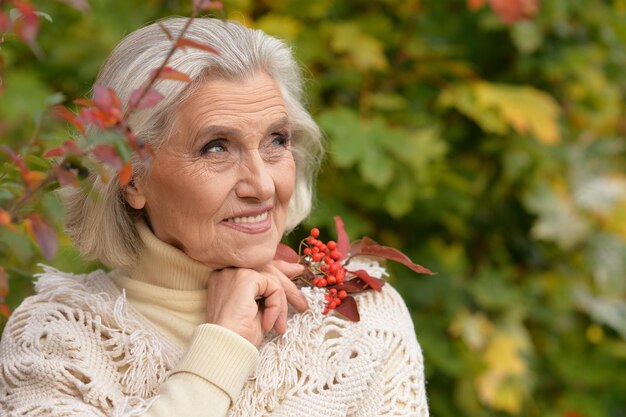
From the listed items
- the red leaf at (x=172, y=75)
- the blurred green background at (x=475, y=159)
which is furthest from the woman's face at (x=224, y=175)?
the blurred green background at (x=475, y=159)

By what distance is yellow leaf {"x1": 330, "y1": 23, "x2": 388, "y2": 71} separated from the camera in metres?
3.48

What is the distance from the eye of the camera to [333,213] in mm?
3430

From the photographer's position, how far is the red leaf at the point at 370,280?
6.68 ft

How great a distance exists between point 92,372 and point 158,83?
1.89 feet

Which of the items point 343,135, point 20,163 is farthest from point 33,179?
point 343,135

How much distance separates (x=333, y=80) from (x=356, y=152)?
40 cm

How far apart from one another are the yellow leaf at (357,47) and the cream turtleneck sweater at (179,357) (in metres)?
1.59

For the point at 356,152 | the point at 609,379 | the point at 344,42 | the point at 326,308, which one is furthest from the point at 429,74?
the point at 326,308

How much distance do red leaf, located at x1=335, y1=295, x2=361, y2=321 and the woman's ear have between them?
46 cm

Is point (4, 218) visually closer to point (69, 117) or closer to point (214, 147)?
point (69, 117)

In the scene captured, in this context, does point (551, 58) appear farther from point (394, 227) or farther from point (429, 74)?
point (394, 227)

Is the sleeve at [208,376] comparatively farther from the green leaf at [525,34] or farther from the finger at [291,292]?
the green leaf at [525,34]

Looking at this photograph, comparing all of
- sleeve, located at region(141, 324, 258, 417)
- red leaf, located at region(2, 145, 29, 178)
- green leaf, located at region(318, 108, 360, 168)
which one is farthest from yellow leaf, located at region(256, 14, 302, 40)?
red leaf, located at region(2, 145, 29, 178)

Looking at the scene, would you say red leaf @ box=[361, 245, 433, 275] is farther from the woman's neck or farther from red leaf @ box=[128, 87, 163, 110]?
red leaf @ box=[128, 87, 163, 110]
